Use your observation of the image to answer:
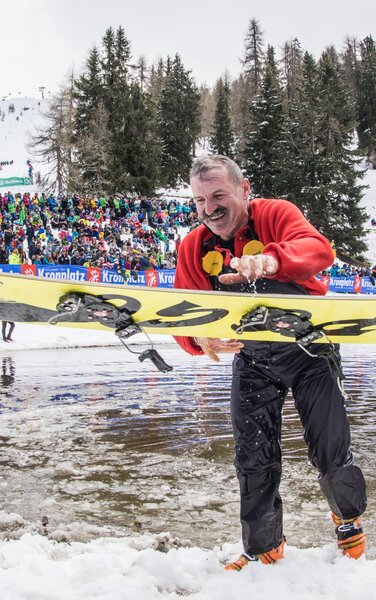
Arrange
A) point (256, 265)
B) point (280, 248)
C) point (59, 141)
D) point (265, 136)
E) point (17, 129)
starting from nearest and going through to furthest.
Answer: point (256, 265) < point (280, 248) < point (59, 141) < point (265, 136) < point (17, 129)

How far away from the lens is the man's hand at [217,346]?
2902 millimetres

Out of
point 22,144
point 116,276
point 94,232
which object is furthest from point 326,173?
point 22,144

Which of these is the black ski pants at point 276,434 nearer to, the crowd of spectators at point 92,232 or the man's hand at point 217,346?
the man's hand at point 217,346

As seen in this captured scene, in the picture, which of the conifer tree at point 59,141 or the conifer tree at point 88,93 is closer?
the conifer tree at point 59,141

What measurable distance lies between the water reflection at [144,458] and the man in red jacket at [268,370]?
498 millimetres

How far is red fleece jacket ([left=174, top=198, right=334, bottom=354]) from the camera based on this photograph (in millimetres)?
2582

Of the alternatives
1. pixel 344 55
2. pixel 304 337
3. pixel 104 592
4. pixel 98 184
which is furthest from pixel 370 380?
pixel 344 55

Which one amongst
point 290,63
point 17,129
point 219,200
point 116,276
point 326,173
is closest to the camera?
point 219,200

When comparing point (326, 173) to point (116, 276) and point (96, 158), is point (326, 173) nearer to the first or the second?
point (96, 158)

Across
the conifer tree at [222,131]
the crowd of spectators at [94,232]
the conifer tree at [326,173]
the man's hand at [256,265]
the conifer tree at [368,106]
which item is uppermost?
the conifer tree at [368,106]

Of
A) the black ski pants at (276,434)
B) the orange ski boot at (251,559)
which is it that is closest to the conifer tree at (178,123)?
the black ski pants at (276,434)

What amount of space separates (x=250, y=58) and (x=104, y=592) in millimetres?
79210

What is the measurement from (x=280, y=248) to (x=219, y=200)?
46 centimetres

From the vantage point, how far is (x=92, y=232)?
86.1 feet
